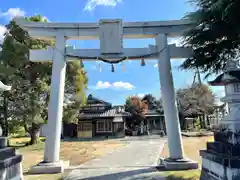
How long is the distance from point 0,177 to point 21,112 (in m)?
13.7

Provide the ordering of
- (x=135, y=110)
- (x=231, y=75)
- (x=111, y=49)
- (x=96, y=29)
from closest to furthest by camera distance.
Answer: (x=231, y=75) < (x=111, y=49) < (x=96, y=29) < (x=135, y=110)

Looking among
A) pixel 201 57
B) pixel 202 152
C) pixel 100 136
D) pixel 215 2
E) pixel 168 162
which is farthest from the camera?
pixel 100 136

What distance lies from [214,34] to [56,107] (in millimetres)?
5603

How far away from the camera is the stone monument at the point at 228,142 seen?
4.63m

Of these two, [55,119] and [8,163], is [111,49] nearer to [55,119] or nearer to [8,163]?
[55,119]

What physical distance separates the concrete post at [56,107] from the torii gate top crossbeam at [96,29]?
1.08ft

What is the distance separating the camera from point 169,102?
28.8 feet

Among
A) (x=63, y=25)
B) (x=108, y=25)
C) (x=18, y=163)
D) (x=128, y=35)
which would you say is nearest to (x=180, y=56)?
(x=128, y=35)

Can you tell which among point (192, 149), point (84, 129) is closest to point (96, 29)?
point (192, 149)

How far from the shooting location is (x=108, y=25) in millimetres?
9016

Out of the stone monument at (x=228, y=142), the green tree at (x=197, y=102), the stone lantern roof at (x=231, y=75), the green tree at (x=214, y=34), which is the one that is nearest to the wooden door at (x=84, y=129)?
the green tree at (x=197, y=102)

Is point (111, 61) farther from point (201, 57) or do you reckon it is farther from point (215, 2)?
point (215, 2)

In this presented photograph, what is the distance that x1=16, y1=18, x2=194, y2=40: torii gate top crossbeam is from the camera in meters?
9.08

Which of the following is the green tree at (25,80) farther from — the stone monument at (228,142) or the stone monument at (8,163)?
the stone monument at (228,142)
